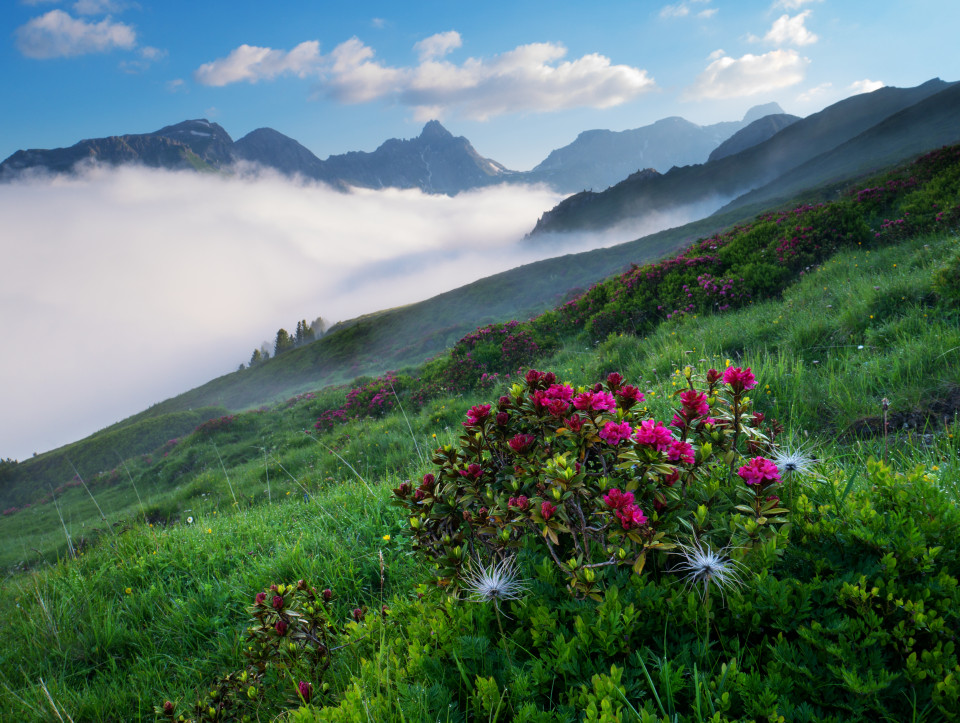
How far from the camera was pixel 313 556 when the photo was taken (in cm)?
382

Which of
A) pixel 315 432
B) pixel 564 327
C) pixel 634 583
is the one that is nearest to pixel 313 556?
pixel 634 583

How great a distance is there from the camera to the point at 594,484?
2.07 meters

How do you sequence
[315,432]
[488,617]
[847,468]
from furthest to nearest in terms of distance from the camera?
[315,432] < [847,468] < [488,617]

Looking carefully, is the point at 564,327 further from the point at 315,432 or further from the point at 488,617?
the point at 488,617

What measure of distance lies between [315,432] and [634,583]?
52.4 feet

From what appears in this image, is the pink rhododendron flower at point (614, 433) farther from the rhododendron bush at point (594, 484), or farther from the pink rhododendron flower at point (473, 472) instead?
the pink rhododendron flower at point (473, 472)

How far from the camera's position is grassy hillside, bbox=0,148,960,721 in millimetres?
1479

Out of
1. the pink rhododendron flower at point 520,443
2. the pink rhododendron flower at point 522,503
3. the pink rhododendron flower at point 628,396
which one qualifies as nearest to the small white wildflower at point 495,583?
the pink rhododendron flower at point 522,503

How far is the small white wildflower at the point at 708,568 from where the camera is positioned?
63.7 inches

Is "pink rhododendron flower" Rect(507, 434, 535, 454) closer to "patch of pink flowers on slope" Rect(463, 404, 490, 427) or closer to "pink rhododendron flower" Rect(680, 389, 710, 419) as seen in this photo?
"patch of pink flowers on slope" Rect(463, 404, 490, 427)

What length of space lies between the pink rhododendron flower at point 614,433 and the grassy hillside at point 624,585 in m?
0.09

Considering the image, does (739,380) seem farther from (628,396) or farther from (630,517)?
(630,517)

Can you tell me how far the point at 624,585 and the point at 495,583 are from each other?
52 centimetres

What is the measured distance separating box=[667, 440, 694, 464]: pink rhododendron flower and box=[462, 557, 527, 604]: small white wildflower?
85 centimetres
